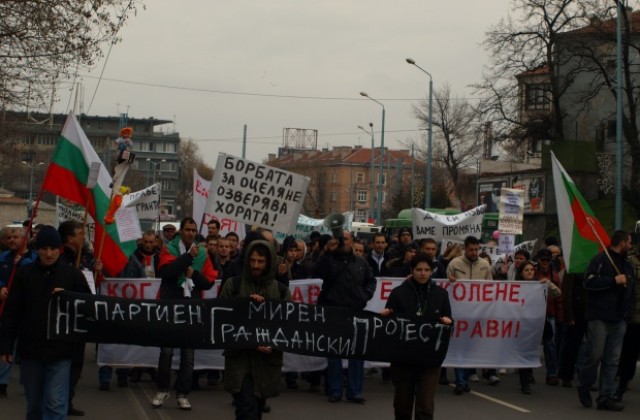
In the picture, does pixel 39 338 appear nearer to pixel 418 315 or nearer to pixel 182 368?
pixel 418 315

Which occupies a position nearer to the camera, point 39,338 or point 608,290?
point 39,338

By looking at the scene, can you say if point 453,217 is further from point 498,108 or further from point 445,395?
point 498,108

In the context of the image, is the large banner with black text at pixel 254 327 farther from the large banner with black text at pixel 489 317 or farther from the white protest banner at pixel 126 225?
the large banner with black text at pixel 489 317

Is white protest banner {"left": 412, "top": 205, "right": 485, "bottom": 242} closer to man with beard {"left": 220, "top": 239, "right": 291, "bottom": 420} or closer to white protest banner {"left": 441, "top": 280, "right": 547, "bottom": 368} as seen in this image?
white protest banner {"left": 441, "top": 280, "right": 547, "bottom": 368}

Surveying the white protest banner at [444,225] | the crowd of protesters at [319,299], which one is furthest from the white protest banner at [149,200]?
the white protest banner at [444,225]

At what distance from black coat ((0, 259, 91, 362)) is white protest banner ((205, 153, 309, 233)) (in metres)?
5.37

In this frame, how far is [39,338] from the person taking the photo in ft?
25.5

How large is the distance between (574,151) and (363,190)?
73.8 metres

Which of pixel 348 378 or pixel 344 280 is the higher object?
pixel 344 280

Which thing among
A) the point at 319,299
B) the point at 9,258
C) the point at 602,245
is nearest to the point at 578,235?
the point at 602,245

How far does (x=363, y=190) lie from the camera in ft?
444

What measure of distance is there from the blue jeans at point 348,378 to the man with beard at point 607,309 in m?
2.21

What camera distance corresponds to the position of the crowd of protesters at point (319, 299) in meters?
7.84

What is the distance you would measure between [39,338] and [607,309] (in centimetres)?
580
